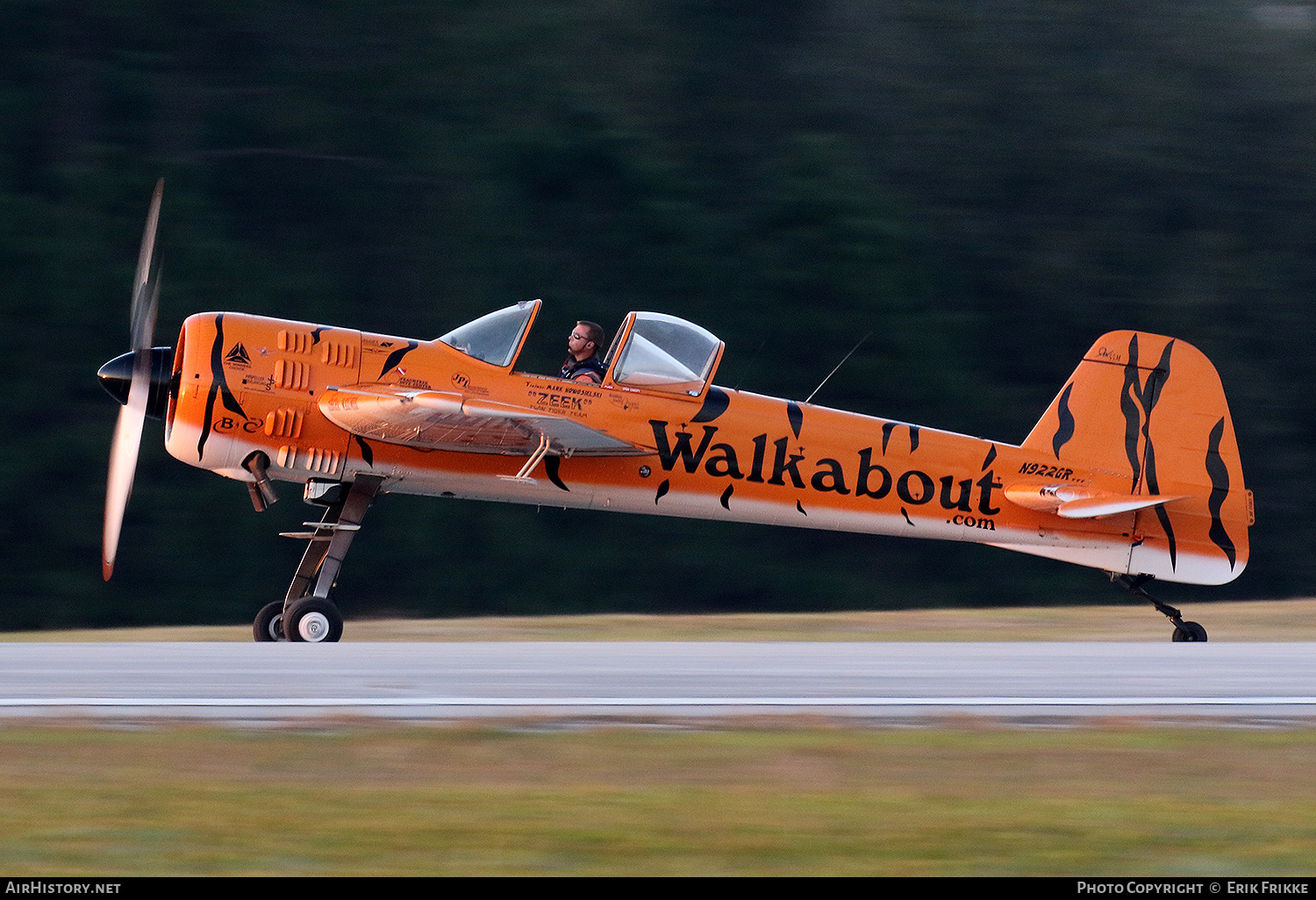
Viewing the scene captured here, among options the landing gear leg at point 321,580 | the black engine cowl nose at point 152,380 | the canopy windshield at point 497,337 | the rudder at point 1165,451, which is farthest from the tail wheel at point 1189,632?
the black engine cowl nose at point 152,380

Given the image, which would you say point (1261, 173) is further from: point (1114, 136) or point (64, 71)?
point (64, 71)

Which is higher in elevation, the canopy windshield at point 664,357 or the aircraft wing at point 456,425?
the canopy windshield at point 664,357

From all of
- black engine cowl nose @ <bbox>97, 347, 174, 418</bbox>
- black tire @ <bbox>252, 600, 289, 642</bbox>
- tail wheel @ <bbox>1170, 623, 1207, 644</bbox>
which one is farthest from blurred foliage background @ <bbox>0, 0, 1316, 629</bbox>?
tail wheel @ <bbox>1170, 623, 1207, 644</bbox>

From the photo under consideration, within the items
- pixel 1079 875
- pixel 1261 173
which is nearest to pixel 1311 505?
pixel 1261 173

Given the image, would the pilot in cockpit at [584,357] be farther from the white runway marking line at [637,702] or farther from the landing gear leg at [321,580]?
the white runway marking line at [637,702]

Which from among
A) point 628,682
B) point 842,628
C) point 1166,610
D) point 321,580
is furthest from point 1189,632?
point 321,580

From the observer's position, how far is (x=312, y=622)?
9766 mm

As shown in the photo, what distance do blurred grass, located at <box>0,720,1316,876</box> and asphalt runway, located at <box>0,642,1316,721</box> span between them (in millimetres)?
387

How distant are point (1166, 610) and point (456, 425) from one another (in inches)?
217

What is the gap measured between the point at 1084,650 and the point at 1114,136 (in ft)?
62.9

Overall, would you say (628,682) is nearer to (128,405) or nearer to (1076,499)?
(128,405)

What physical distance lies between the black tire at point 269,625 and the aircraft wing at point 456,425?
57.0 inches

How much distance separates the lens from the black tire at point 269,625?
10.2 m

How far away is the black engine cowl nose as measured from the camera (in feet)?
32.2
